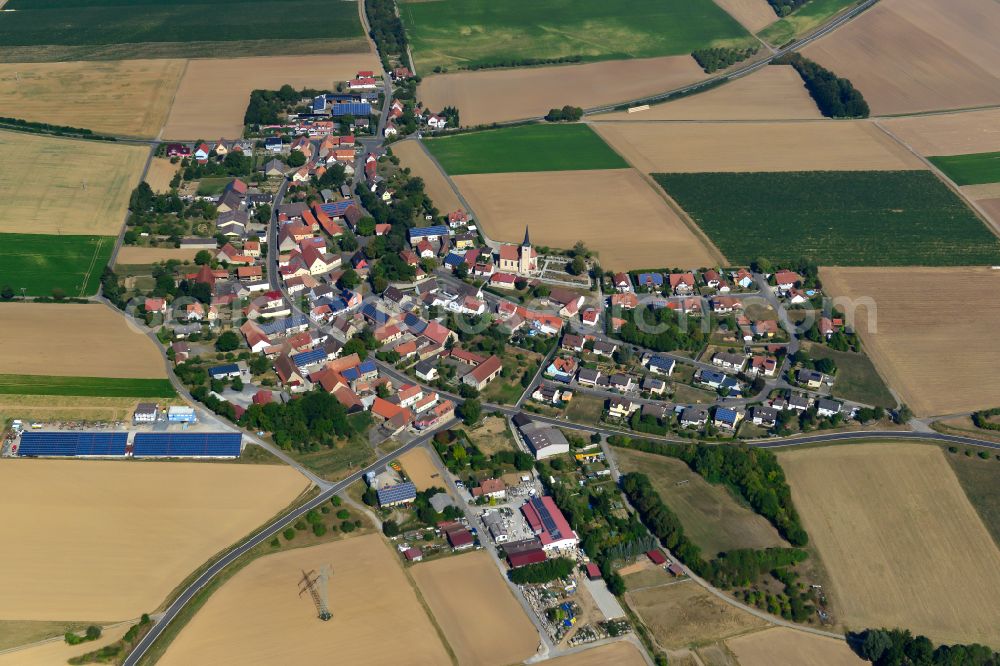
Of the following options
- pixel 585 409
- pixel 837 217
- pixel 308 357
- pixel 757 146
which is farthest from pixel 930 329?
pixel 308 357

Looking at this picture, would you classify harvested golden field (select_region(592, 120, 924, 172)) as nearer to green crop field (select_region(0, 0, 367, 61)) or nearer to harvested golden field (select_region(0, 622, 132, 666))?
green crop field (select_region(0, 0, 367, 61))

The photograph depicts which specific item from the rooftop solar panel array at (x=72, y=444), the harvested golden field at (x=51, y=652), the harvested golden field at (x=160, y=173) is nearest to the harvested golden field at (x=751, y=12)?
the harvested golden field at (x=160, y=173)

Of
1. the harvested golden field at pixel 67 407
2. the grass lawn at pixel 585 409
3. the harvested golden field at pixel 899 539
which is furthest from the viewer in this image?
the grass lawn at pixel 585 409

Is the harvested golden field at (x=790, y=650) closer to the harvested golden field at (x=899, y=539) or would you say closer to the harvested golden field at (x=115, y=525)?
the harvested golden field at (x=899, y=539)

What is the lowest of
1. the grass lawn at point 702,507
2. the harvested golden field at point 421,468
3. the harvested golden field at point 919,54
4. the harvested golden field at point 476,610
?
the grass lawn at point 702,507

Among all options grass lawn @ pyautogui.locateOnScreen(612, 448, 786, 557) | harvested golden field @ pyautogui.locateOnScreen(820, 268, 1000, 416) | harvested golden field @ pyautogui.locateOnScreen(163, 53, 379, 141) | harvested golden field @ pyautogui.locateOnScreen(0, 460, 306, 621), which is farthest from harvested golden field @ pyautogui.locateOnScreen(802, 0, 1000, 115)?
harvested golden field @ pyautogui.locateOnScreen(0, 460, 306, 621)

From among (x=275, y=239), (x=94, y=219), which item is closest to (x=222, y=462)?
(x=275, y=239)
